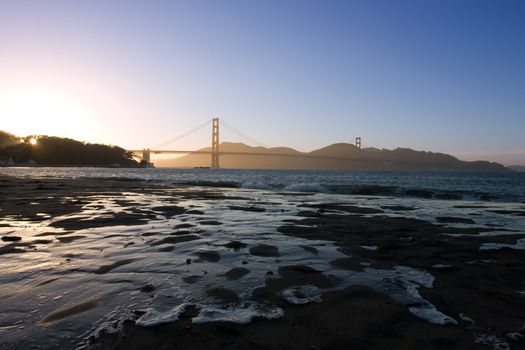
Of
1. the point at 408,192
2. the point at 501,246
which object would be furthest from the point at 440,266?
the point at 408,192

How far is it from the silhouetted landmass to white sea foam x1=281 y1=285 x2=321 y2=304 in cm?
13177

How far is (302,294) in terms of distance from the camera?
4008 mm

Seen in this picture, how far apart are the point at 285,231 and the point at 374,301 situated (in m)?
4.30

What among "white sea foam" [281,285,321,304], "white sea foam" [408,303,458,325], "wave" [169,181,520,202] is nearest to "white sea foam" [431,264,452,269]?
"white sea foam" [408,303,458,325]

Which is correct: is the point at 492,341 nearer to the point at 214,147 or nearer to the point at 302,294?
the point at 302,294

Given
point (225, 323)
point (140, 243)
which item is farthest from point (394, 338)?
point (140, 243)

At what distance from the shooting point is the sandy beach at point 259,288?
2984 mm

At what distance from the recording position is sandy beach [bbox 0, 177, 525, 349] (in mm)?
2984

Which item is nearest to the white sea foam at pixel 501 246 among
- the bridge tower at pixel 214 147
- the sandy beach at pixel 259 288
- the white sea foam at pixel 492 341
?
the sandy beach at pixel 259 288

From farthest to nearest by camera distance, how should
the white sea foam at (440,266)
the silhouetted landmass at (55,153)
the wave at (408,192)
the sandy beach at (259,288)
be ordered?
the silhouetted landmass at (55,153)
the wave at (408,192)
the white sea foam at (440,266)
the sandy beach at (259,288)

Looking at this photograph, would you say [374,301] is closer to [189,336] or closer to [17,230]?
[189,336]

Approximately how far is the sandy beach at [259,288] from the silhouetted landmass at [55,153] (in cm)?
12876

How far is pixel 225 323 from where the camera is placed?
3.22m

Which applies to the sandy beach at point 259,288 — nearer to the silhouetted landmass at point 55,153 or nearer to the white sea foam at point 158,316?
the white sea foam at point 158,316
